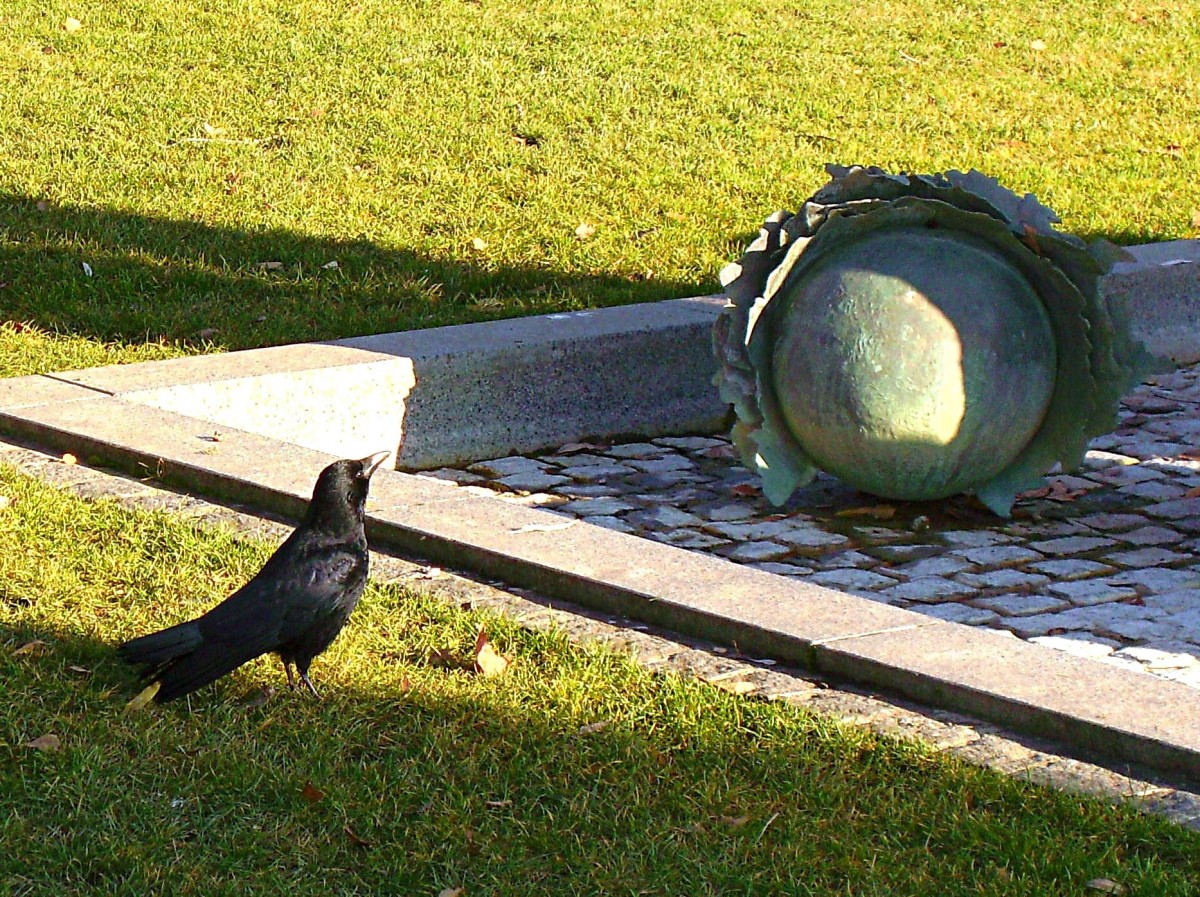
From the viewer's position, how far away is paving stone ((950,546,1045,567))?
18.4 feet

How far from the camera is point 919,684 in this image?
3783 mm

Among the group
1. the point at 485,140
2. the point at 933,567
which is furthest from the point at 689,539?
the point at 485,140

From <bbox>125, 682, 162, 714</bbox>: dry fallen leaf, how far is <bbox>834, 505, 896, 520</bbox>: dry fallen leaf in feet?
9.79

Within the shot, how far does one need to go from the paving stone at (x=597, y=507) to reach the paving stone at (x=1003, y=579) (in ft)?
4.27

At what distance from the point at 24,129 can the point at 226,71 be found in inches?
60.5

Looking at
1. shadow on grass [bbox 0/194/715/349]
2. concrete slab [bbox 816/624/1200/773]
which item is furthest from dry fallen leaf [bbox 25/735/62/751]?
shadow on grass [bbox 0/194/715/349]

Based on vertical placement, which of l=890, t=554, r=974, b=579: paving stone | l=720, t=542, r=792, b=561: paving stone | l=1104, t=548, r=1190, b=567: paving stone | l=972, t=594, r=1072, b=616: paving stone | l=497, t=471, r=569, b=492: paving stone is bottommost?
l=497, t=471, r=569, b=492: paving stone

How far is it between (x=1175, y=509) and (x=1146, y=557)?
23.8 inches

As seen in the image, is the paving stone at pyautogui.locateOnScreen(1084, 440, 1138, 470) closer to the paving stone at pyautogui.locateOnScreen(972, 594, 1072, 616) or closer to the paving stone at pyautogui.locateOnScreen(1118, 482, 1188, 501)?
the paving stone at pyautogui.locateOnScreen(1118, 482, 1188, 501)

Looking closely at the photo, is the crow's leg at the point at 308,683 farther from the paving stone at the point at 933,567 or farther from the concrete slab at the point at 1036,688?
the paving stone at the point at 933,567

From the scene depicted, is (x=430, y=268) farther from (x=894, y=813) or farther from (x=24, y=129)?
(x=894, y=813)

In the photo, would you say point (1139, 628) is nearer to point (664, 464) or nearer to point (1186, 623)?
point (1186, 623)

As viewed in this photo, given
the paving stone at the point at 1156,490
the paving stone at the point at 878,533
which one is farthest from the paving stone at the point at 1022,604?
the paving stone at the point at 1156,490

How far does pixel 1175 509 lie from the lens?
20.1ft
